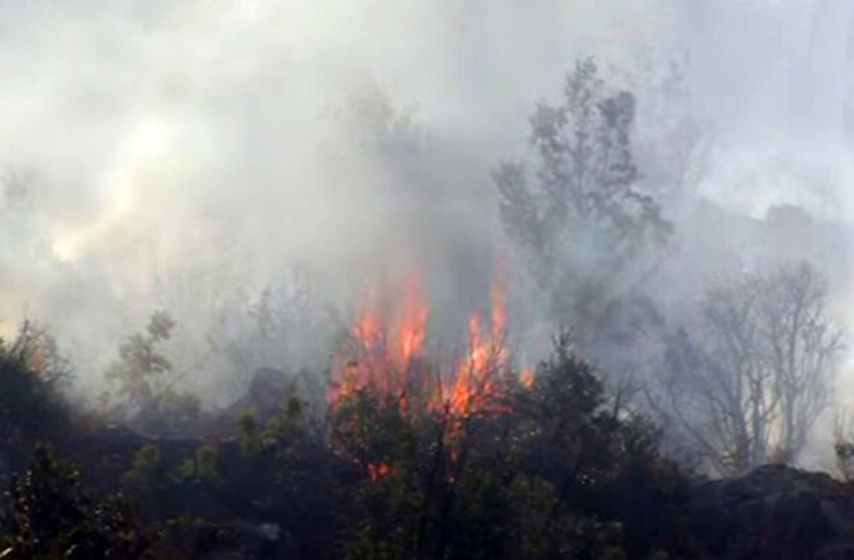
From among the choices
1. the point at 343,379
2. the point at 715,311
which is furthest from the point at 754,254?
the point at 343,379

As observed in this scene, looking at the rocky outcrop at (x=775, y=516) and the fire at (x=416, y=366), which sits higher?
the fire at (x=416, y=366)

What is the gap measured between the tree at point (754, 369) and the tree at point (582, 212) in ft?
16.0

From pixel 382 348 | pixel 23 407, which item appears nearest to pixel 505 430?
pixel 23 407

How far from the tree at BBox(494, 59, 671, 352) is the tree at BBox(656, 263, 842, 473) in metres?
4.88

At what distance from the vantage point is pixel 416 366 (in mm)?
44125

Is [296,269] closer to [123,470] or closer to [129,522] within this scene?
[123,470]

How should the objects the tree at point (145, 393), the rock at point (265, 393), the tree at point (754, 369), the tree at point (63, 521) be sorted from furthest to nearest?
the tree at point (754, 369) → the tree at point (145, 393) → the rock at point (265, 393) → the tree at point (63, 521)

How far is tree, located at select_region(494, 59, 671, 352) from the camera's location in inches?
2217

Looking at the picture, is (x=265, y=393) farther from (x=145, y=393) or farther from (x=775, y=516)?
(x=775, y=516)

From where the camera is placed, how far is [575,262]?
56.9m

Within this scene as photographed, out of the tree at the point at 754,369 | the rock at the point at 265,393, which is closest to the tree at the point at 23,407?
the rock at the point at 265,393

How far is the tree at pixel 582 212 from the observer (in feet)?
185

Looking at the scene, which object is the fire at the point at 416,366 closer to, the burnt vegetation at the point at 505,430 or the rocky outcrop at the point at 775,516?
the burnt vegetation at the point at 505,430

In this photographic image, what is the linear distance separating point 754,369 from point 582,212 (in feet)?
38.7
